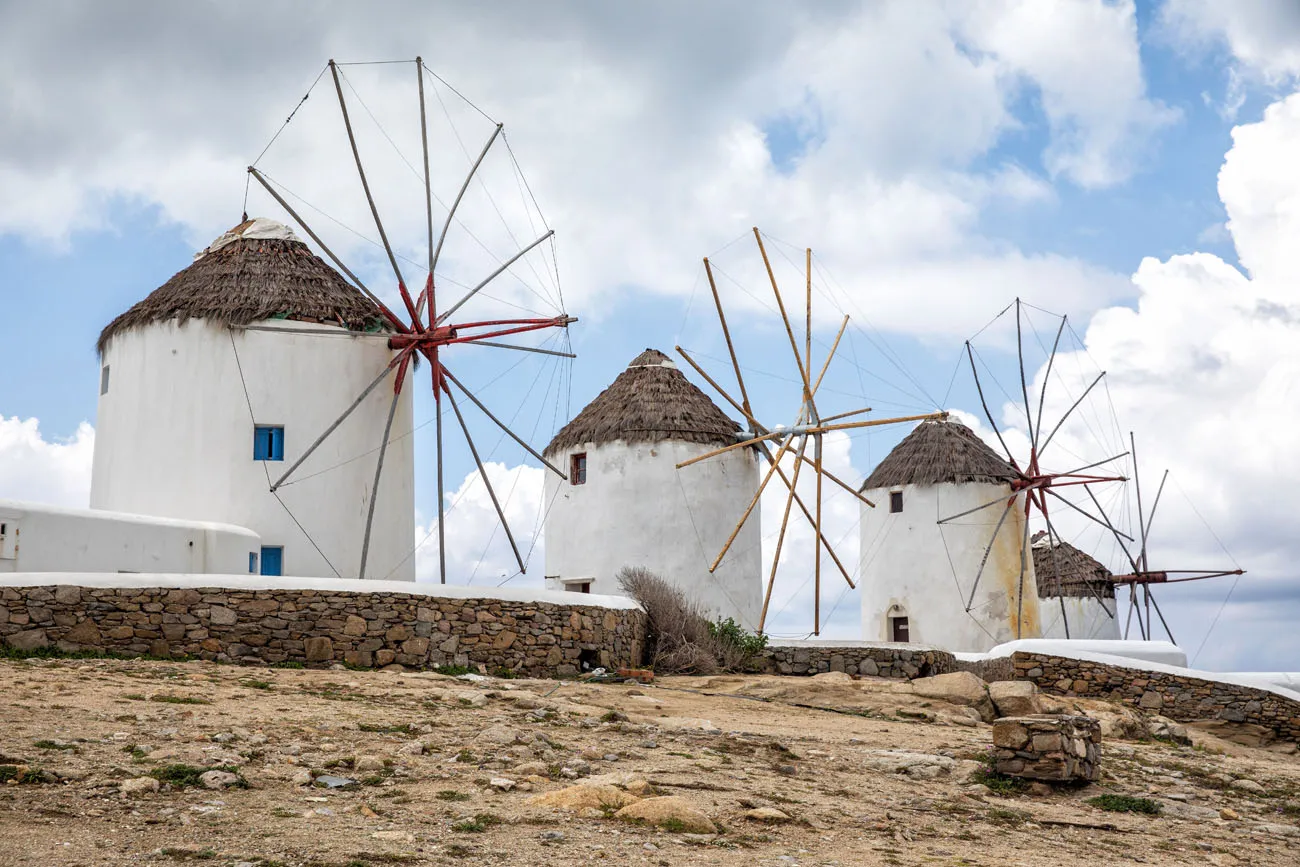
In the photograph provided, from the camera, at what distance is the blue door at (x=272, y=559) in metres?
18.5

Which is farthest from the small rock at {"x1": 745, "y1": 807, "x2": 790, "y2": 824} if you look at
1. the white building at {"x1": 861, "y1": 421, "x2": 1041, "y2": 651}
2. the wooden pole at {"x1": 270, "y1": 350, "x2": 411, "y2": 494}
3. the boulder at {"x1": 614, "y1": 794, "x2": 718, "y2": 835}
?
the white building at {"x1": 861, "y1": 421, "x2": 1041, "y2": 651}

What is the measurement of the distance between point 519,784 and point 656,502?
52.1ft

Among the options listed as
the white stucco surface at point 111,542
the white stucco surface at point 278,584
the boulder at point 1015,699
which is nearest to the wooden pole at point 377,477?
the white stucco surface at point 111,542

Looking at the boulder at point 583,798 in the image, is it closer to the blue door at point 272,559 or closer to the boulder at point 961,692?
the boulder at point 961,692

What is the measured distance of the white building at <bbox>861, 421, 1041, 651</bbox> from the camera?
1089 inches

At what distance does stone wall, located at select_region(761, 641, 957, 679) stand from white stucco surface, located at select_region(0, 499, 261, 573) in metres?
7.84

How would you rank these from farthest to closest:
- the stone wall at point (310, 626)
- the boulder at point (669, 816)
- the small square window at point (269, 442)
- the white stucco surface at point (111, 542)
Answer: the small square window at point (269, 442), the white stucco surface at point (111, 542), the stone wall at point (310, 626), the boulder at point (669, 816)

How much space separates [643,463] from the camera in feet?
79.9

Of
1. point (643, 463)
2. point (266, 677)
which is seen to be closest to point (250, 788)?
point (266, 677)

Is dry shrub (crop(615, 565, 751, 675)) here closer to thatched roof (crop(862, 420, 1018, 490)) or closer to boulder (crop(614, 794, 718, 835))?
boulder (crop(614, 794, 718, 835))

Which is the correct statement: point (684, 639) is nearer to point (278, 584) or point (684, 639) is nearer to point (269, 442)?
point (278, 584)

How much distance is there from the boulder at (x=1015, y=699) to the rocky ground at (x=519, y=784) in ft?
2.54

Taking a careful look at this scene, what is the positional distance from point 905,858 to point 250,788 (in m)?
3.86

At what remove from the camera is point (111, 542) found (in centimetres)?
1592
